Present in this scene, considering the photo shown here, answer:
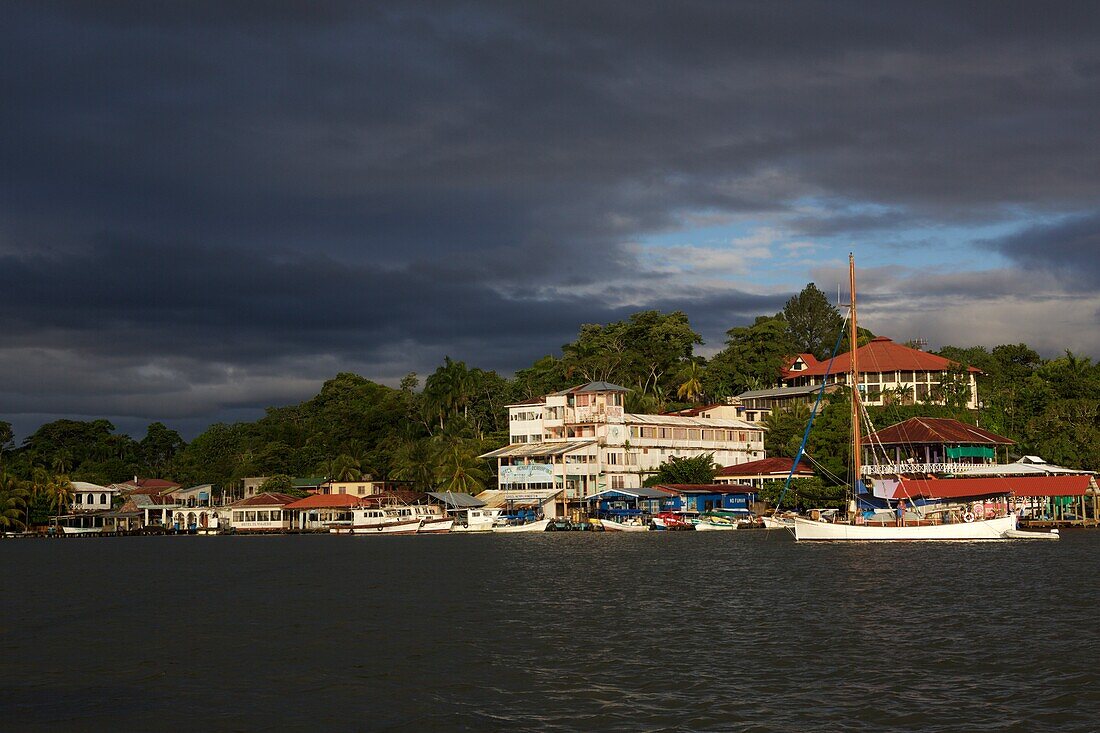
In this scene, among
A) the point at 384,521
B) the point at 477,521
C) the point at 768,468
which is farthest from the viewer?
the point at 384,521

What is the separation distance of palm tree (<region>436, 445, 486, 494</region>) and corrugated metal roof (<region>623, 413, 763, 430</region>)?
2069 centimetres

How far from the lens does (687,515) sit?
125312mm

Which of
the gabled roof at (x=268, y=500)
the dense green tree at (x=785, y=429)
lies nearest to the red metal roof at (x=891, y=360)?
the dense green tree at (x=785, y=429)

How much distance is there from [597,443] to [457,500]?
Result: 61.1ft

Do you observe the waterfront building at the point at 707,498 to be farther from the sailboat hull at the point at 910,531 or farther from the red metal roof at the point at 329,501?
the red metal roof at the point at 329,501

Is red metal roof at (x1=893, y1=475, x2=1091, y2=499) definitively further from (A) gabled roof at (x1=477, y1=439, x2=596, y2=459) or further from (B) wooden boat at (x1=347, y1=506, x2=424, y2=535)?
(B) wooden boat at (x1=347, y1=506, x2=424, y2=535)

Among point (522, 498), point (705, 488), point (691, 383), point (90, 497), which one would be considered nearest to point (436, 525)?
point (522, 498)

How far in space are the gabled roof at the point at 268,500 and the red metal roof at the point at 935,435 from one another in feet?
266

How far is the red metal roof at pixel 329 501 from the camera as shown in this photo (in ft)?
485

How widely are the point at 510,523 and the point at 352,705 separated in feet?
344

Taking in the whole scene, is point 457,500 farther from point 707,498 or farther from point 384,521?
point 707,498

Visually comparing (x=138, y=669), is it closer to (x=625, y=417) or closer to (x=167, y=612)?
(x=167, y=612)

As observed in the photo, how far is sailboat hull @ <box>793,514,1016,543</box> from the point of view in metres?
84.4

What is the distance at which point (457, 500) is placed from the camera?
133500mm
